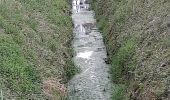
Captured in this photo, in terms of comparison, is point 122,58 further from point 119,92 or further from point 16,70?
point 16,70

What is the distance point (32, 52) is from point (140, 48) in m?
5.70

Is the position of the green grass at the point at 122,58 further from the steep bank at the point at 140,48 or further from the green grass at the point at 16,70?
the green grass at the point at 16,70

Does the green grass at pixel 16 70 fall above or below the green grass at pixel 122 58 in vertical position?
above

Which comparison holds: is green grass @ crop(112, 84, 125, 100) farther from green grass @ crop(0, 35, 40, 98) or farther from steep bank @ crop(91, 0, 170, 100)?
green grass @ crop(0, 35, 40, 98)

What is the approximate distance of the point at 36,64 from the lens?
65.6 feet

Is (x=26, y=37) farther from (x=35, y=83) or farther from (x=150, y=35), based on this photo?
(x=150, y=35)

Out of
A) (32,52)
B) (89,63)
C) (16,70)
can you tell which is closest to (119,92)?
(32,52)

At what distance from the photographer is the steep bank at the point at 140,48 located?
1736 centimetres

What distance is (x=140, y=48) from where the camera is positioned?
835 inches

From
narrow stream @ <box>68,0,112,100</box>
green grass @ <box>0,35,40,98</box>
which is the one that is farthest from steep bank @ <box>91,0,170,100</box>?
green grass @ <box>0,35,40,98</box>

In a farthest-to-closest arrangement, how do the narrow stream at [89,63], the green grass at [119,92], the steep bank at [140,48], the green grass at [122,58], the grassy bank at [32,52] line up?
the green grass at [122,58]
the narrow stream at [89,63]
the green grass at [119,92]
the grassy bank at [32,52]
the steep bank at [140,48]

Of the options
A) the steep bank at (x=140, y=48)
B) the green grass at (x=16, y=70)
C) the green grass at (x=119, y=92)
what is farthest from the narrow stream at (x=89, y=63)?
the green grass at (x=16, y=70)

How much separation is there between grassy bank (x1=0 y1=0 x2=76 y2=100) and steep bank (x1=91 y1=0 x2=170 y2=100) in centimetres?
295

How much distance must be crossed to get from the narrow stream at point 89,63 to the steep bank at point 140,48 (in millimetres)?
662
